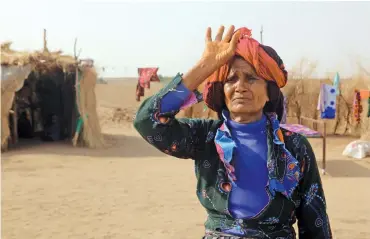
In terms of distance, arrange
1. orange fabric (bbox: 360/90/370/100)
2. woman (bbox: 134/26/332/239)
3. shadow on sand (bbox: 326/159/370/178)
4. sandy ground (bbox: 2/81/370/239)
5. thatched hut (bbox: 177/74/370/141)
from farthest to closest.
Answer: thatched hut (bbox: 177/74/370/141), orange fabric (bbox: 360/90/370/100), shadow on sand (bbox: 326/159/370/178), sandy ground (bbox: 2/81/370/239), woman (bbox: 134/26/332/239)

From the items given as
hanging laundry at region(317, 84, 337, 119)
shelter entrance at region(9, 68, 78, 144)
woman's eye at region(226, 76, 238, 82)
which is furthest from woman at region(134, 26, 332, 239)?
shelter entrance at region(9, 68, 78, 144)

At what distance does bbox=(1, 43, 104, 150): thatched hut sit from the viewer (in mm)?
10445

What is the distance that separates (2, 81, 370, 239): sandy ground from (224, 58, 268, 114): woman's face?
3.33 meters

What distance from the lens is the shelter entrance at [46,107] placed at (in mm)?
12477

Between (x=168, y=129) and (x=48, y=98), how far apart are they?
12.1 meters

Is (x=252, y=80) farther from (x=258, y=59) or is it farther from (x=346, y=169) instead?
(x=346, y=169)

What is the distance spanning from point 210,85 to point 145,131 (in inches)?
12.3

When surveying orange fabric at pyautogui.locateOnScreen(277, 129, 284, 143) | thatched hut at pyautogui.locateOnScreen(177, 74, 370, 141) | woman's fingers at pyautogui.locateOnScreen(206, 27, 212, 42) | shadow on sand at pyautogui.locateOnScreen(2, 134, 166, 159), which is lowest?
shadow on sand at pyautogui.locateOnScreen(2, 134, 166, 159)

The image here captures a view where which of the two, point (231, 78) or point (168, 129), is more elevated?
point (231, 78)

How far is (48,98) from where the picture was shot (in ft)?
42.6

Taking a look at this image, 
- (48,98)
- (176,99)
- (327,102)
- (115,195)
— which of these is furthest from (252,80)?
(48,98)

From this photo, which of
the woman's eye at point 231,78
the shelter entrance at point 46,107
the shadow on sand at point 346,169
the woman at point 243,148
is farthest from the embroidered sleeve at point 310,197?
the shelter entrance at point 46,107

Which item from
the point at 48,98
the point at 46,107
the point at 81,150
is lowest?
the point at 81,150

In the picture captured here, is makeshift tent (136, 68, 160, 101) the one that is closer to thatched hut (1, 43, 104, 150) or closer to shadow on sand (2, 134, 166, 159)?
shadow on sand (2, 134, 166, 159)
